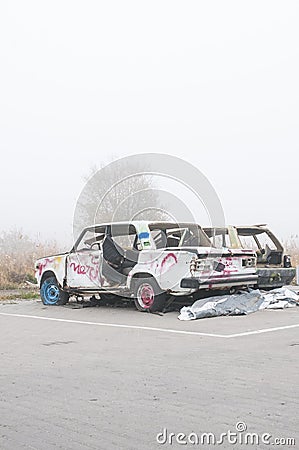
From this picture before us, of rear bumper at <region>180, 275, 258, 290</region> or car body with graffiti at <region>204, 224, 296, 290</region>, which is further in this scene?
car body with graffiti at <region>204, 224, 296, 290</region>

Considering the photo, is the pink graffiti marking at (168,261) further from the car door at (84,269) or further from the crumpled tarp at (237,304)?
the car door at (84,269)

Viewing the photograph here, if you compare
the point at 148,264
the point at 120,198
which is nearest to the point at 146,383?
the point at 148,264

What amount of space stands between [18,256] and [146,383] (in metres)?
17.5

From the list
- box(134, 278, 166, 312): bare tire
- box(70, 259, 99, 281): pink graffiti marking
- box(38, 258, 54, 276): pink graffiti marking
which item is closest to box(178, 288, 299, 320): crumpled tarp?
box(134, 278, 166, 312): bare tire

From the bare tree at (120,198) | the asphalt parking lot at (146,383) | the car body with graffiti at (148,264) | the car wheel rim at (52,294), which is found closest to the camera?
the asphalt parking lot at (146,383)

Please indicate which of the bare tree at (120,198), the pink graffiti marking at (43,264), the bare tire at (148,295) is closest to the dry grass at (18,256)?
the bare tree at (120,198)

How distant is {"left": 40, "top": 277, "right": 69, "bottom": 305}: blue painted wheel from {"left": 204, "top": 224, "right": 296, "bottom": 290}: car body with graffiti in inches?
145

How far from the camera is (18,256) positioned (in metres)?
23.6

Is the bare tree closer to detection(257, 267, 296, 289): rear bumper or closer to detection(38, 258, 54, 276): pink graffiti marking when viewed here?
detection(38, 258, 54, 276): pink graffiti marking

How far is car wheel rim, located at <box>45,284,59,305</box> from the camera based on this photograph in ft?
50.4

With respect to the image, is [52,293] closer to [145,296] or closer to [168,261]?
[145,296]

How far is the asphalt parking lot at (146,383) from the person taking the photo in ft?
16.5

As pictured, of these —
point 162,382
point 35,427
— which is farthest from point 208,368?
point 35,427

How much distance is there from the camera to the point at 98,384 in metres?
6.76
